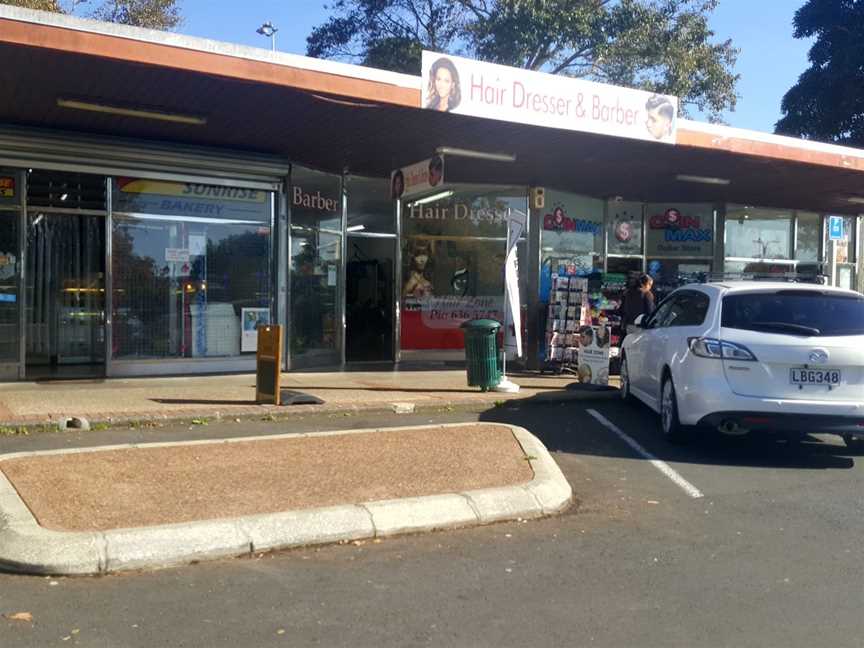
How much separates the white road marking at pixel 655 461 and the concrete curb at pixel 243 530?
1.11 m

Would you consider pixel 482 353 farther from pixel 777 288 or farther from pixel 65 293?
pixel 65 293

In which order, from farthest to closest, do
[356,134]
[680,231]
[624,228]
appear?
[680,231] < [624,228] < [356,134]

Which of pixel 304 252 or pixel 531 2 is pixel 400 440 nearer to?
pixel 304 252

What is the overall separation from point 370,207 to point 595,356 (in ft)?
17.5

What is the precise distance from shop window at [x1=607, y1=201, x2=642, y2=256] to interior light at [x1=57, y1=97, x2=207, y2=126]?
9290mm

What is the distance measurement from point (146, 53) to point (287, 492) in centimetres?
482

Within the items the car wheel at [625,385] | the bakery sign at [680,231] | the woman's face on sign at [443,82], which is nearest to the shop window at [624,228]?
the bakery sign at [680,231]

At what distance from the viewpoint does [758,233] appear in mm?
19750

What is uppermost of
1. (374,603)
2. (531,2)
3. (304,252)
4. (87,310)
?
(531,2)

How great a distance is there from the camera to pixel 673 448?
30.1 feet

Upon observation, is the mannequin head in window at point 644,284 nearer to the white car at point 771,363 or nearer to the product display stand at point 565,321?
the product display stand at point 565,321

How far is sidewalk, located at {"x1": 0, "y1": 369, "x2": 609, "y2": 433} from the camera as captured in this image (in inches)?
377

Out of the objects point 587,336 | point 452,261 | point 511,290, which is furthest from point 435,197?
point 587,336

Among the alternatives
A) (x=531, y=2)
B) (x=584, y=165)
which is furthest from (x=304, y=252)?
(x=531, y=2)
